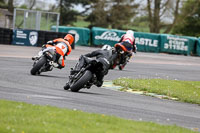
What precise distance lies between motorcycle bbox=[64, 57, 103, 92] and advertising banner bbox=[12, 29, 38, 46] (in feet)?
72.1

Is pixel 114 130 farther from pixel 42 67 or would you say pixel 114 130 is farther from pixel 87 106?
pixel 42 67

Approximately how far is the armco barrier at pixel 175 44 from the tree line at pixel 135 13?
1597 cm

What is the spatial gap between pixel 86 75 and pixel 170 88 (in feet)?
15.3

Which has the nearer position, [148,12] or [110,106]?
[110,106]

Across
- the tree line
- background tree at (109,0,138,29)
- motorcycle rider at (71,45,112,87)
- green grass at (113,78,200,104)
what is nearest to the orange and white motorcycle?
green grass at (113,78,200,104)

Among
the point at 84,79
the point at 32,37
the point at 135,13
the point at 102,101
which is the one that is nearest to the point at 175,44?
the point at 32,37

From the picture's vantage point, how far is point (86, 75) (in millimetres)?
12133

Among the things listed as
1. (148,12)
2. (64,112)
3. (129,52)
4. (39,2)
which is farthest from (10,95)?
(39,2)

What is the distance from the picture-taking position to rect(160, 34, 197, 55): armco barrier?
45625 millimetres

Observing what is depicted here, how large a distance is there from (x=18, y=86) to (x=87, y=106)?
9.38ft

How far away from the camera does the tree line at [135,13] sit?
2442 inches

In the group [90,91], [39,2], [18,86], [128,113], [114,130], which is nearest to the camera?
[114,130]

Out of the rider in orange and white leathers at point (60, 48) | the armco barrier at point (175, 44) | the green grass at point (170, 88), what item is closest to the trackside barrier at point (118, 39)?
the armco barrier at point (175, 44)

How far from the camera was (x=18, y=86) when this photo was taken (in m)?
12.6
